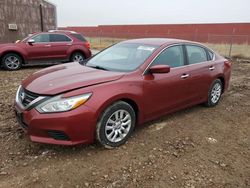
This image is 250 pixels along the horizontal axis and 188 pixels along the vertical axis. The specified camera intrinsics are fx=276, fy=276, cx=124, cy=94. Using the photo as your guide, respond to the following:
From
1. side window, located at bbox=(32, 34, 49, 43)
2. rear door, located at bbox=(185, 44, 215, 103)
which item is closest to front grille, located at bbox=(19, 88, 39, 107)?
rear door, located at bbox=(185, 44, 215, 103)

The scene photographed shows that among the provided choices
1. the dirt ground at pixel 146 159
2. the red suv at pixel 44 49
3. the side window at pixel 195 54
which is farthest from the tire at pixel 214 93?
the red suv at pixel 44 49

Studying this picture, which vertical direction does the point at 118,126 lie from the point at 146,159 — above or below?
above

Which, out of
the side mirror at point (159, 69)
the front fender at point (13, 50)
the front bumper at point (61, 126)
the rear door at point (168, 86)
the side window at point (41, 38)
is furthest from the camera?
the side window at point (41, 38)

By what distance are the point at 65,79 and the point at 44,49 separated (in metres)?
7.67

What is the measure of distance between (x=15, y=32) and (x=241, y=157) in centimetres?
1620

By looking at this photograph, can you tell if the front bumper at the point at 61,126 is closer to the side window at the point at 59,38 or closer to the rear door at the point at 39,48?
the rear door at the point at 39,48

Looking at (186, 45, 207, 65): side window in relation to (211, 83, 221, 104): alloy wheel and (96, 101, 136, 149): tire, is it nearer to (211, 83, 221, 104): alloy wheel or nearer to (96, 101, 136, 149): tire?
(211, 83, 221, 104): alloy wheel

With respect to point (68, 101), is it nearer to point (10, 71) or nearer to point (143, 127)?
point (143, 127)

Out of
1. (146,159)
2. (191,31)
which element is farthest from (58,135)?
(191,31)

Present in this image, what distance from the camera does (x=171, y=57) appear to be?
196 inches

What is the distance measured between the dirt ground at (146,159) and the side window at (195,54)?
1.22 m

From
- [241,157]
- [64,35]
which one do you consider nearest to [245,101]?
[241,157]

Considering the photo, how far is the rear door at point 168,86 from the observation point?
442 cm

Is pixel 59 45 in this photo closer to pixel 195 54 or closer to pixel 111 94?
pixel 195 54
